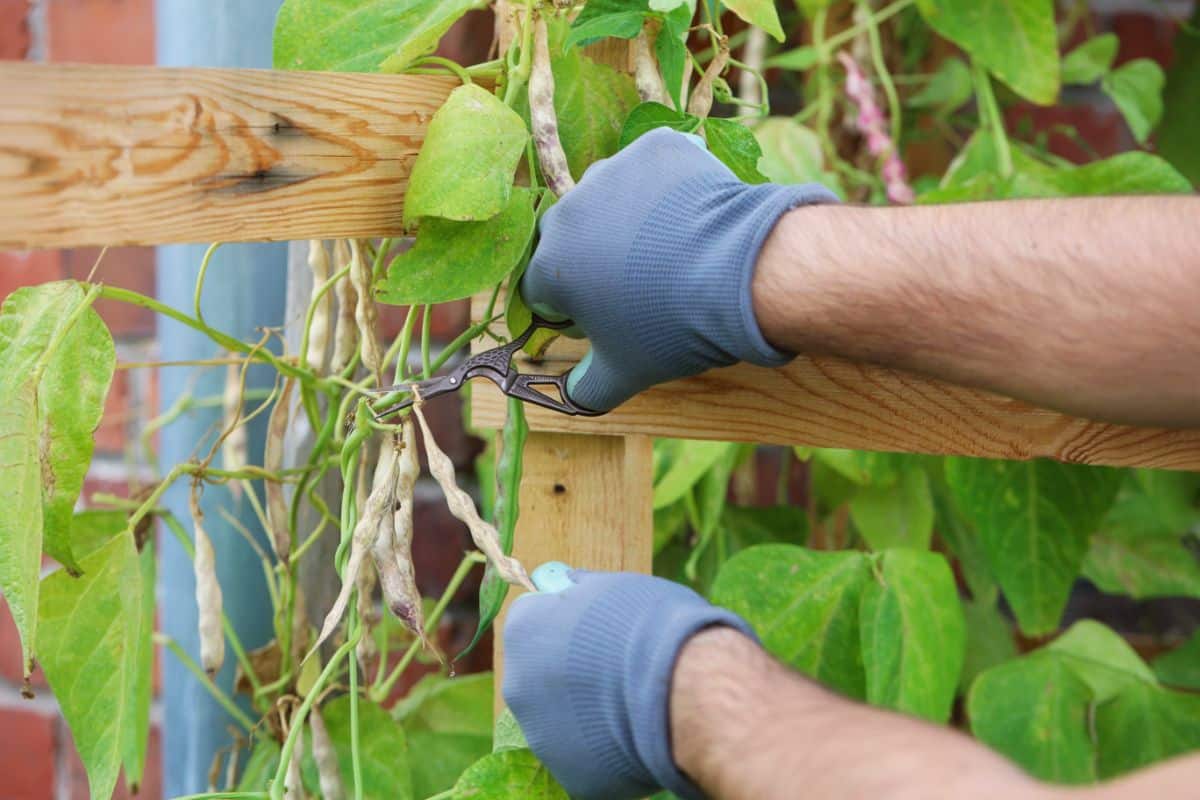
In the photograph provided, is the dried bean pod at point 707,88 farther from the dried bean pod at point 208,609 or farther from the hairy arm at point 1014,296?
the dried bean pod at point 208,609

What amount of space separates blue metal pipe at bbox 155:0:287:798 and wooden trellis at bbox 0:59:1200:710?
7.1 inches

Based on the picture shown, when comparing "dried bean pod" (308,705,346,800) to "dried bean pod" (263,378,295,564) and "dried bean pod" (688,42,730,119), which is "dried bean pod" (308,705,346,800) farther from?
"dried bean pod" (688,42,730,119)

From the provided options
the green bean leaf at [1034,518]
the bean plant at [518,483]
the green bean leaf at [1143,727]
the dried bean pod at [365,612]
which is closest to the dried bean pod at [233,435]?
the bean plant at [518,483]

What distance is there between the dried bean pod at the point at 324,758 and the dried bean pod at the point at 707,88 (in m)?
0.28

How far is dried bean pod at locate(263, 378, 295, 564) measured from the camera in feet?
1.80

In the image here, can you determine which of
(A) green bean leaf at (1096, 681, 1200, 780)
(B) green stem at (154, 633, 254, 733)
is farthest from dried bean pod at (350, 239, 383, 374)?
(A) green bean leaf at (1096, 681, 1200, 780)

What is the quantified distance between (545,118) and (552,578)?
16cm

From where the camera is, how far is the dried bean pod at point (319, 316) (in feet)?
1.73

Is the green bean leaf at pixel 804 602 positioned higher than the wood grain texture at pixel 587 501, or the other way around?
the wood grain texture at pixel 587 501

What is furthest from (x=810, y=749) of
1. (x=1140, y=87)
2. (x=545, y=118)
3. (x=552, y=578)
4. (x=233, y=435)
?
(x=1140, y=87)

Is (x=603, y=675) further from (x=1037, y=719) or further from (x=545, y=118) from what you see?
(x=1037, y=719)

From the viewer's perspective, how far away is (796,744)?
1.11 ft

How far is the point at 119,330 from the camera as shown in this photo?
911 mm

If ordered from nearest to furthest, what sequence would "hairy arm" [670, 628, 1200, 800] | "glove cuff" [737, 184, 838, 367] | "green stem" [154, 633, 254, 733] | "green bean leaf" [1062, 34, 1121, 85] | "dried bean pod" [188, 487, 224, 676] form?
"hairy arm" [670, 628, 1200, 800] → "glove cuff" [737, 184, 838, 367] → "dried bean pod" [188, 487, 224, 676] → "green stem" [154, 633, 254, 733] → "green bean leaf" [1062, 34, 1121, 85]
